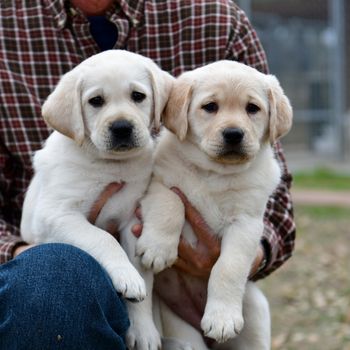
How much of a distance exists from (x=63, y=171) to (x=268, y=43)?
9.36 meters

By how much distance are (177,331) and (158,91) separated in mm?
780

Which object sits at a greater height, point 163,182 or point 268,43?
point 163,182

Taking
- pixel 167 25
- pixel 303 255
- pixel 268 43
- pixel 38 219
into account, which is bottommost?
pixel 268 43

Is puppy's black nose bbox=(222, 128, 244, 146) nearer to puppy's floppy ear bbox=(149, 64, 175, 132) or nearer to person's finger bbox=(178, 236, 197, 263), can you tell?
puppy's floppy ear bbox=(149, 64, 175, 132)

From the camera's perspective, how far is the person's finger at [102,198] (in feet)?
8.50

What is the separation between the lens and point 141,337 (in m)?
2.41

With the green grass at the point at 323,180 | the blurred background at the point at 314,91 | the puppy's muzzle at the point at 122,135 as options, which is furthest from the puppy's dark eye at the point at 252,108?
the green grass at the point at 323,180

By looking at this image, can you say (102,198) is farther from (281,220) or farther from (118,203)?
(281,220)

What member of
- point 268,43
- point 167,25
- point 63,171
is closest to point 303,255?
point 167,25

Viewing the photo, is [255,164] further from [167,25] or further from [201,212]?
[167,25]

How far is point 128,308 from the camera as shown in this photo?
2455 millimetres

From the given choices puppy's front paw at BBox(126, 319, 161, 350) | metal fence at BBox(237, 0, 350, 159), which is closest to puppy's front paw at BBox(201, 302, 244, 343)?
puppy's front paw at BBox(126, 319, 161, 350)

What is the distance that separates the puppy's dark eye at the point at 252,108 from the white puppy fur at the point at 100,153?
0.87ft

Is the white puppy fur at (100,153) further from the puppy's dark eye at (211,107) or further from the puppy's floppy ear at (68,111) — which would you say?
the puppy's dark eye at (211,107)
